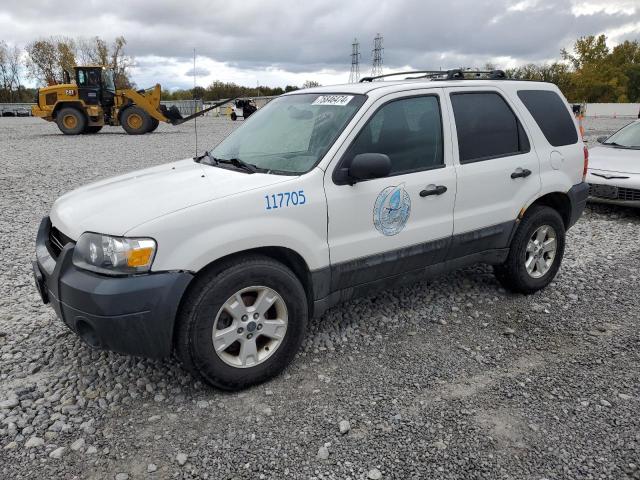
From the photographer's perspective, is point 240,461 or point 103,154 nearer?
point 240,461

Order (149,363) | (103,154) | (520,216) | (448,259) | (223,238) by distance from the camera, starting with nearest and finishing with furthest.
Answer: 1. (223,238)
2. (149,363)
3. (448,259)
4. (520,216)
5. (103,154)

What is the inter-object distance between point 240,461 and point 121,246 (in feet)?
4.11

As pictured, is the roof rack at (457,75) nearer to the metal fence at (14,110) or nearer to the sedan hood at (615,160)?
the sedan hood at (615,160)

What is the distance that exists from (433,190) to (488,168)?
65cm

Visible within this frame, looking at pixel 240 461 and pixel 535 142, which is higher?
pixel 535 142

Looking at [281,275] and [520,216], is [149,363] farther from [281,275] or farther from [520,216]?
[520,216]

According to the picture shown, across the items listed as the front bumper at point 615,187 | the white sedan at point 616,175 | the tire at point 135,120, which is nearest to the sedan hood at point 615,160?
the white sedan at point 616,175

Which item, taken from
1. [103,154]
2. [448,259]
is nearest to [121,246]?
[448,259]

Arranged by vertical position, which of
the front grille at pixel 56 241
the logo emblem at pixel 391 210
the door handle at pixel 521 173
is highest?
the door handle at pixel 521 173

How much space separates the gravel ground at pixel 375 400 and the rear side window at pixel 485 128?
1310 millimetres

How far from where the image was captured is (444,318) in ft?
14.0

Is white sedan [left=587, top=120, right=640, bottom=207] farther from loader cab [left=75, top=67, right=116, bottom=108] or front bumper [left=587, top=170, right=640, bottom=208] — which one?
loader cab [left=75, top=67, right=116, bottom=108]

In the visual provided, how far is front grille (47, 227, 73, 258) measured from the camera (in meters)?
3.27

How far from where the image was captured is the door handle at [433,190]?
12.1ft
